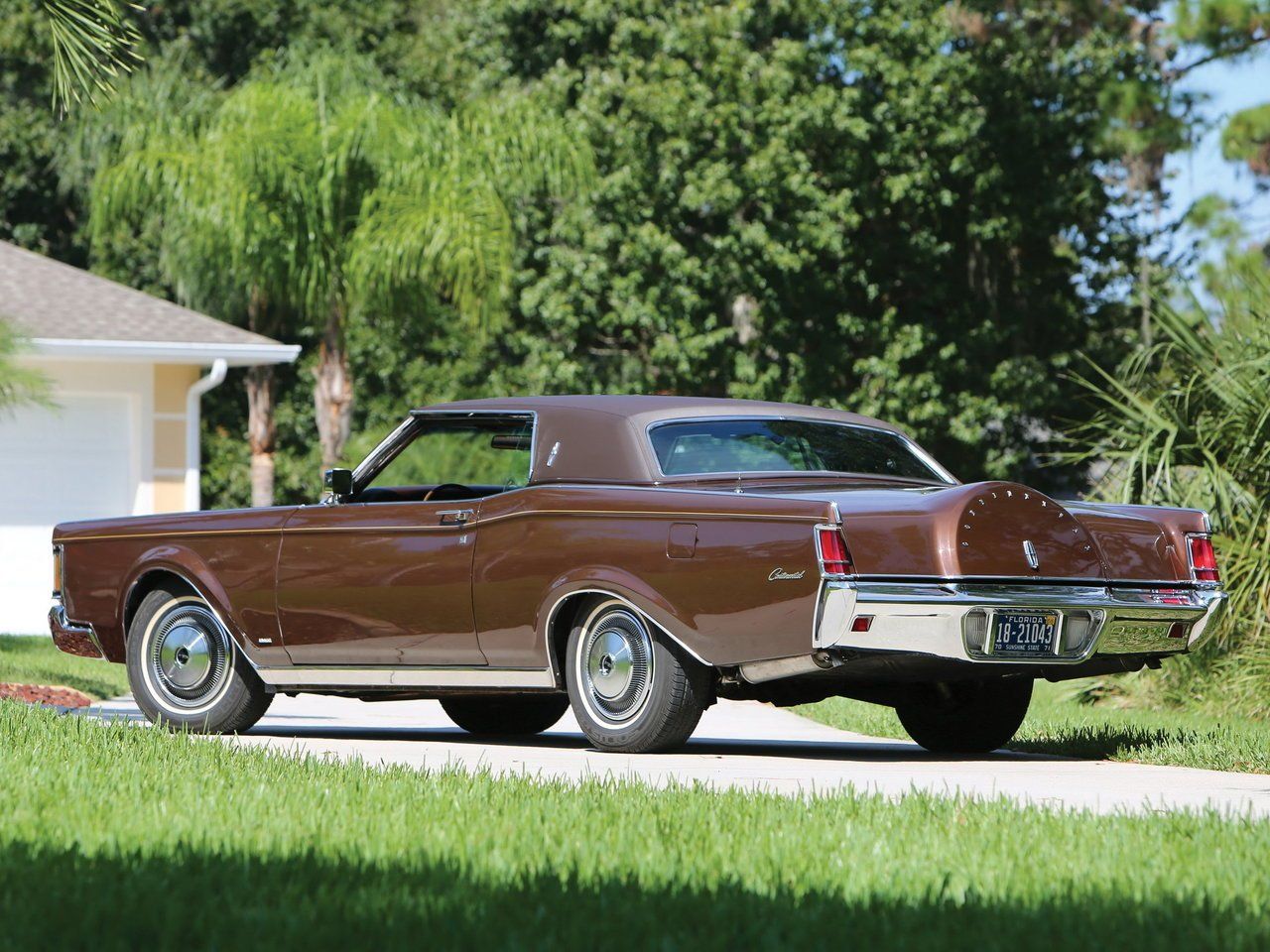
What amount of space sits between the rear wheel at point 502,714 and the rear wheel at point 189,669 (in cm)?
114

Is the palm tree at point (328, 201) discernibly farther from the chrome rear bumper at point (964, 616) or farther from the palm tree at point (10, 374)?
the chrome rear bumper at point (964, 616)

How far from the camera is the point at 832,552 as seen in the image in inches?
322

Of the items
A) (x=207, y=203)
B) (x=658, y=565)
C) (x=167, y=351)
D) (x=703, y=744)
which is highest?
(x=207, y=203)

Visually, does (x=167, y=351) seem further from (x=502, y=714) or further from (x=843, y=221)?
(x=502, y=714)

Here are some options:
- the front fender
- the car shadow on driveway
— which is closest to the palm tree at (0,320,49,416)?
the car shadow on driveway

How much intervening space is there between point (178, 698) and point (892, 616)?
4163 millimetres

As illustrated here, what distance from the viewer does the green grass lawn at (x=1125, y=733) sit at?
948cm

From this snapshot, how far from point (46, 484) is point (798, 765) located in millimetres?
16348

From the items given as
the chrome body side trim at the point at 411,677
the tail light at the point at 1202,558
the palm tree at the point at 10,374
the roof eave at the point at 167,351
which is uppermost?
the roof eave at the point at 167,351

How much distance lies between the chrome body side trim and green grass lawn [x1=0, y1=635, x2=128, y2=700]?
5.02 m

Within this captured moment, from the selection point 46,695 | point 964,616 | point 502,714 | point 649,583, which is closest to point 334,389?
point 46,695

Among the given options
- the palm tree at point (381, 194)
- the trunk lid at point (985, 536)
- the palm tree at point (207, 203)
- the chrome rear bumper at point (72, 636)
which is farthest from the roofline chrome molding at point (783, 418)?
the palm tree at point (207, 203)

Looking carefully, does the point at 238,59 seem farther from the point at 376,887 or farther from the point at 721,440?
the point at 376,887

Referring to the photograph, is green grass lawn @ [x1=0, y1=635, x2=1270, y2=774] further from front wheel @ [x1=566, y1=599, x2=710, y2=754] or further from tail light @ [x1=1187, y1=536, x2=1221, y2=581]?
front wheel @ [x1=566, y1=599, x2=710, y2=754]
